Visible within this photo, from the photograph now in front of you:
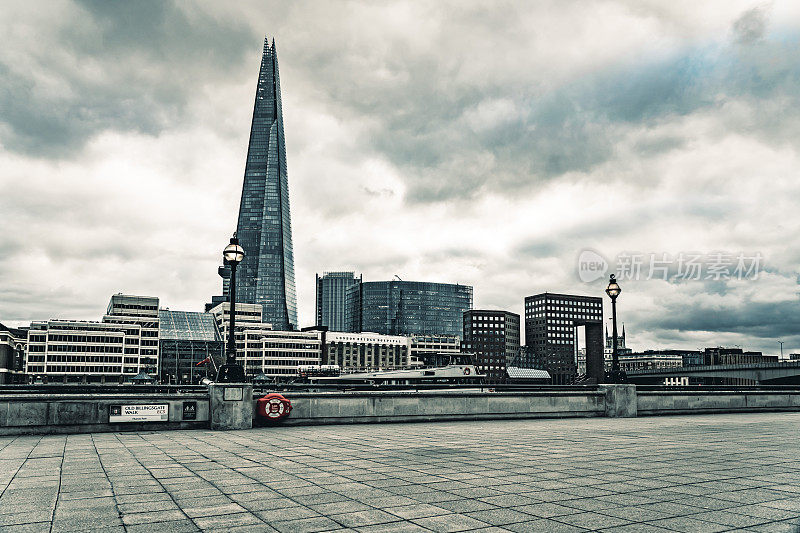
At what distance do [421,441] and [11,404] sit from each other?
11.7 meters

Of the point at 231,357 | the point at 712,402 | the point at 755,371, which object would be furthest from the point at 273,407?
the point at 755,371

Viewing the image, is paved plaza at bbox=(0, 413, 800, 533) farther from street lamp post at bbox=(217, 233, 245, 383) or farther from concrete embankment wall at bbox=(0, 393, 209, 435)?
street lamp post at bbox=(217, 233, 245, 383)

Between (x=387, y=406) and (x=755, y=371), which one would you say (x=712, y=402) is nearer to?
(x=387, y=406)

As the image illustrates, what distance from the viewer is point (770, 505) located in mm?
8445

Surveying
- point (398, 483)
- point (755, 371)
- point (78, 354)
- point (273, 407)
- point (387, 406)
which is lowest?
point (755, 371)

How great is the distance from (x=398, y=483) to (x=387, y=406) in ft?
45.0

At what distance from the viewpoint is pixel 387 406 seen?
23.6 metres

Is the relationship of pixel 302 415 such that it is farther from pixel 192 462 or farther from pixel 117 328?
pixel 117 328

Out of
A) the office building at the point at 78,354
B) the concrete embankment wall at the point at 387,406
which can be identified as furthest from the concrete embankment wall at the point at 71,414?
the office building at the point at 78,354

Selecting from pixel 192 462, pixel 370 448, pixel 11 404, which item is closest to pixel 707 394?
pixel 370 448

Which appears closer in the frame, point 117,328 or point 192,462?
point 192,462

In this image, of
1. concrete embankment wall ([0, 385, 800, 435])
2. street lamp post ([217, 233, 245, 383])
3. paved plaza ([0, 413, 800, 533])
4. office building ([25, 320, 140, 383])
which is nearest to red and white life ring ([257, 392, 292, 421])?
concrete embankment wall ([0, 385, 800, 435])

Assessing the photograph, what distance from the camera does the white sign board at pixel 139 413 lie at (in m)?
19.1

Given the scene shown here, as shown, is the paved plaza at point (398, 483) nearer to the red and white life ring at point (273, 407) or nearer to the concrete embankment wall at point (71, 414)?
the concrete embankment wall at point (71, 414)
